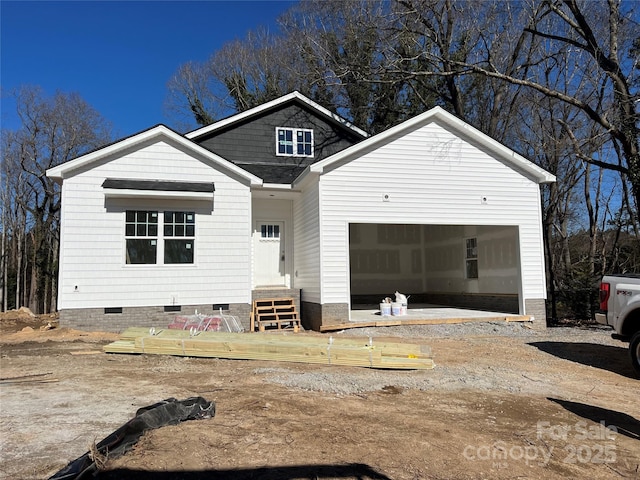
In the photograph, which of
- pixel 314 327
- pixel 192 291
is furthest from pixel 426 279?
pixel 192 291

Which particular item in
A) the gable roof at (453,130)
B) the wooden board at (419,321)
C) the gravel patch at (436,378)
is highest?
the gable roof at (453,130)

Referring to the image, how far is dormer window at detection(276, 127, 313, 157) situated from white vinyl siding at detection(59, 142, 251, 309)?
371 centimetres

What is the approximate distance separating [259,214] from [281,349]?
714 centimetres

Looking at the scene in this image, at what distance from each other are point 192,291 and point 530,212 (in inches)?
393

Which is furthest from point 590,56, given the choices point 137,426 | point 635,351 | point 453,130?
point 137,426

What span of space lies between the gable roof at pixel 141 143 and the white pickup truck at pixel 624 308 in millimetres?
8532

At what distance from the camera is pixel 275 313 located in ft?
42.1

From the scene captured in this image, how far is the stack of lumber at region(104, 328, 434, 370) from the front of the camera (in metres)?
7.45

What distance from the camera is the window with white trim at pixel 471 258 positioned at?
16.2 metres

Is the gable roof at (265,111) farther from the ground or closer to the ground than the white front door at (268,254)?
farther from the ground

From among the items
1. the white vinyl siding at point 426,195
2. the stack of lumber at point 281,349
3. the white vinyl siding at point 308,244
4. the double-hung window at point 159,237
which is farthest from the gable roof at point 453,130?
the stack of lumber at point 281,349

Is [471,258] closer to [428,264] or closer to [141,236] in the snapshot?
[428,264]

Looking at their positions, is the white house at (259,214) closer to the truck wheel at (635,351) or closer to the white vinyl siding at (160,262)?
the white vinyl siding at (160,262)

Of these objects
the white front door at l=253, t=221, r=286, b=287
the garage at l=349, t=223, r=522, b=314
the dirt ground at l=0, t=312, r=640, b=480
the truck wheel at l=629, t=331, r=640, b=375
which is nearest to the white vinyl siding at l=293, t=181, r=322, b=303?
the white front door at l=253, t=221, r=286, b=287
